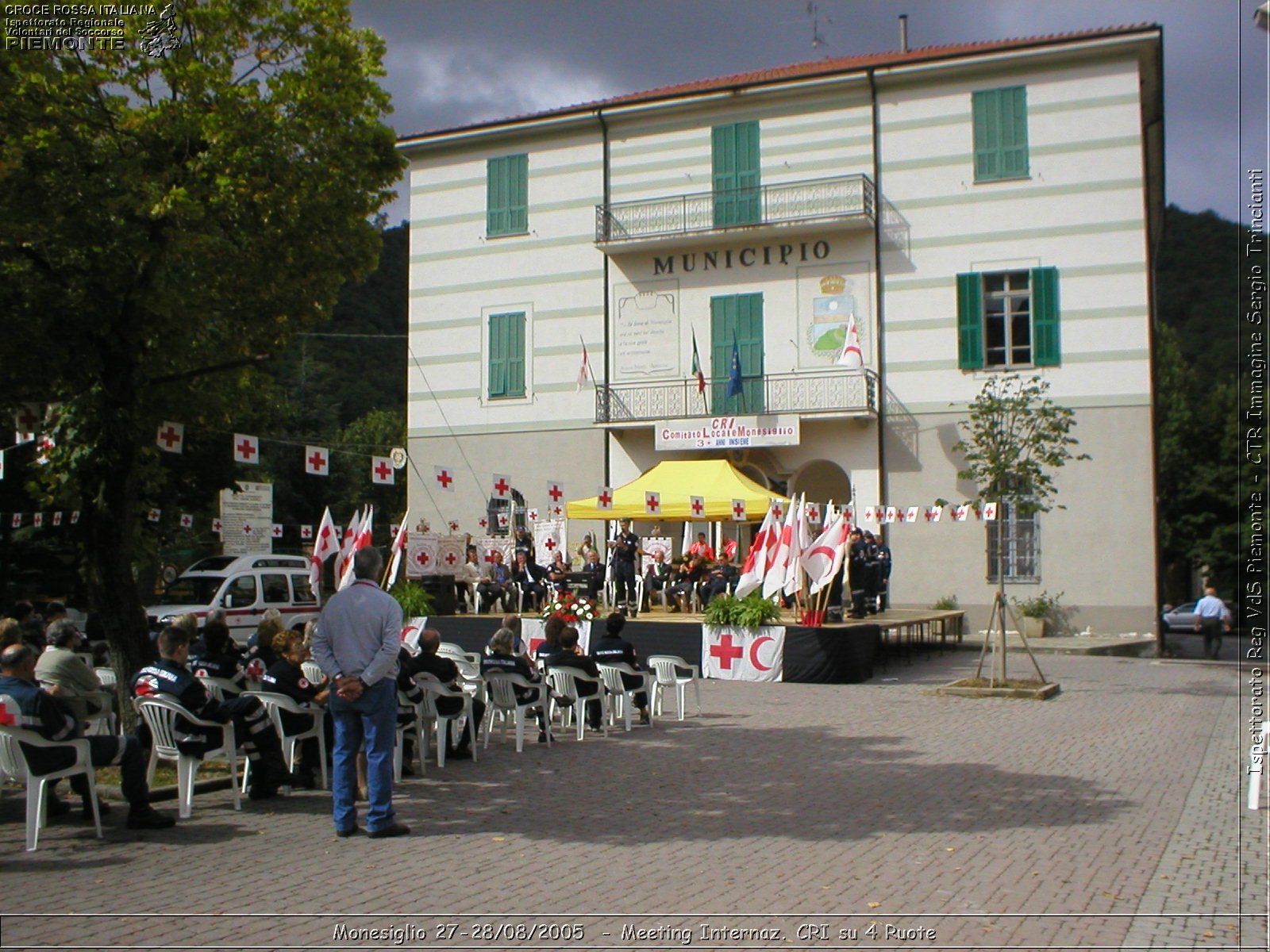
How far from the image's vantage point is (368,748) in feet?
24.9

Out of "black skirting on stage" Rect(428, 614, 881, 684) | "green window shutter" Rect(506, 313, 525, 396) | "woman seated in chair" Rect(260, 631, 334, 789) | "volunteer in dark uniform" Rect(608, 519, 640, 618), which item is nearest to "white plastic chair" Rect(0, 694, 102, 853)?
"woman seated in chair" Rect(260, 631, 334, 789)

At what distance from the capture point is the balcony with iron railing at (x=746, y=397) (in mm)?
26031

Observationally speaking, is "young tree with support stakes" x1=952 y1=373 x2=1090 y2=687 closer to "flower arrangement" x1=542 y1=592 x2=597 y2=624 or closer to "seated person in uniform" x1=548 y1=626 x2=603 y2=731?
"flower arrangement" x1=542 y1=592 x2=597 y2=624

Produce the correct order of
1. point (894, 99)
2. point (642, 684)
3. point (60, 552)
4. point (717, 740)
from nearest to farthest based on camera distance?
point (717, 740)
point (642, 684)
point (894, 99)
point (60, 552)

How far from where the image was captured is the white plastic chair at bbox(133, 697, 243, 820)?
8203 millimetres

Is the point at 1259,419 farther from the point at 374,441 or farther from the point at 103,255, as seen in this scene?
the point at 374,441

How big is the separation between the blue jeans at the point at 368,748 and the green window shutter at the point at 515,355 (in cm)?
2238

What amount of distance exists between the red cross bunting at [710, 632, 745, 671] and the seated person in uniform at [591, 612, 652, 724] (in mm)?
4987

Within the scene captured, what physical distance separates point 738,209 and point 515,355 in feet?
21.7

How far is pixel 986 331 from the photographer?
25672mm

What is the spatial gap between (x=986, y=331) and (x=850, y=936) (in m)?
21.7

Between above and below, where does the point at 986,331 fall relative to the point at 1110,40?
below

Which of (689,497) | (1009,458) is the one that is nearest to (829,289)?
(689,497)

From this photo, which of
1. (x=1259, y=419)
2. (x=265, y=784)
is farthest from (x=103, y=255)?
(x=1259, y=419)
